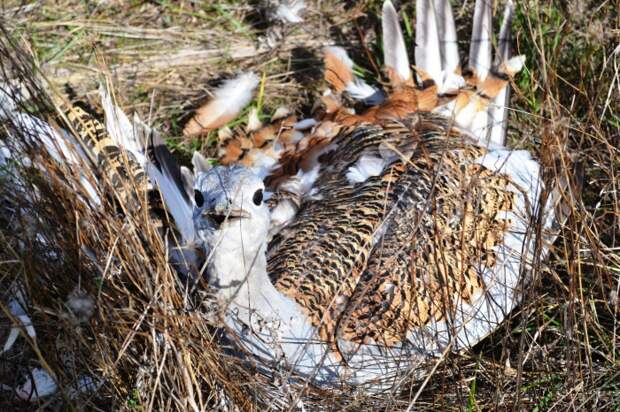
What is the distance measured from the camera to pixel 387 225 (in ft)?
9.51

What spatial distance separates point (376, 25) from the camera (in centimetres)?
439

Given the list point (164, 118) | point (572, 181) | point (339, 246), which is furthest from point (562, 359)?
point (164, 118)

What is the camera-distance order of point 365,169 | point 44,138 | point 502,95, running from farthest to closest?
point 502,95, point 365,169, point 44,138

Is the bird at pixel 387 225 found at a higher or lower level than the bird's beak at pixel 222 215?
lower

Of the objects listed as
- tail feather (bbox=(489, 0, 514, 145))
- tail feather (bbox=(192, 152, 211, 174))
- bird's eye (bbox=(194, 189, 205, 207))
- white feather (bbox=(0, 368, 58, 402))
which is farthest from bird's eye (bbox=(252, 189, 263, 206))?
tail feather (bbox=(489, 0, 514, 145))

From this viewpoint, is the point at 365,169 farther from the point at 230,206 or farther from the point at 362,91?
Answer: the point at 230,206

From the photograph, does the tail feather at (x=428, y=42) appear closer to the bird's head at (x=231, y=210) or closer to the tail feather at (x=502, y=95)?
the tail feather at (x=502, y=95)

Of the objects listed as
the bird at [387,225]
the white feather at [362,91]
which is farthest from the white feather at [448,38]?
the white feather at [362,91]

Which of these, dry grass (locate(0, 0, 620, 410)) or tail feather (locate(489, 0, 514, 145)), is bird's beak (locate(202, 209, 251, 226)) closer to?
dry grass (locate(0, 0, 620, 410))

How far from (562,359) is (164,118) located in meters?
2.11

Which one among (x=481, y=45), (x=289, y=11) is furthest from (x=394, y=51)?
(x=289, y=11)

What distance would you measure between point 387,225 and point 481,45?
51.3 inches

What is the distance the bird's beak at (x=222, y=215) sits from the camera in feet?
7.73

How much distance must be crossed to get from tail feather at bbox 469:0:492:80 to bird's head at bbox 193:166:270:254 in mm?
1717
